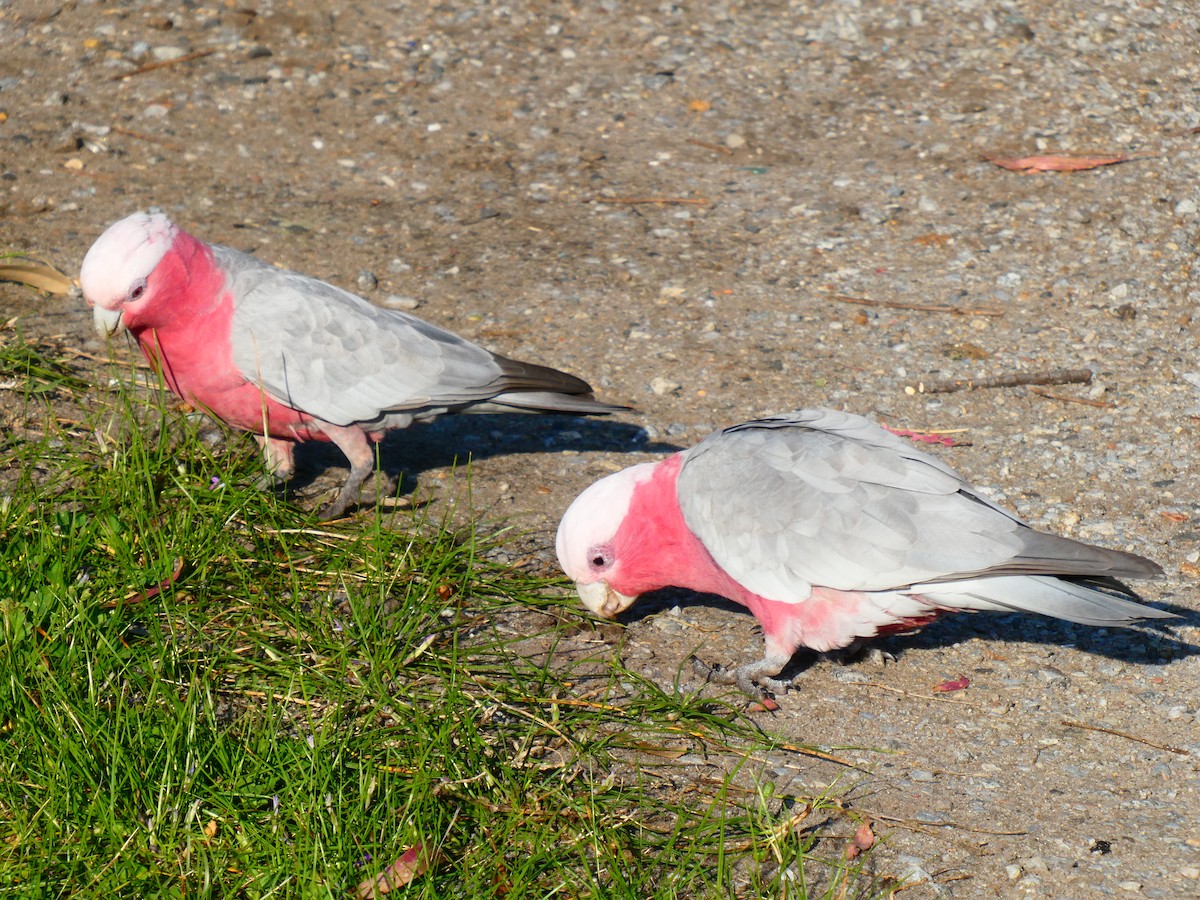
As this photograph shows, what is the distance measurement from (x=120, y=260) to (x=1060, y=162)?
15.9ft

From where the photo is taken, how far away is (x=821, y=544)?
331 centimetres

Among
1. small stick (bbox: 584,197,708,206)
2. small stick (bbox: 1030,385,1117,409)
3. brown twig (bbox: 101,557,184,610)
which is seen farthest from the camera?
small stick (bbox: 584,197,708,206)

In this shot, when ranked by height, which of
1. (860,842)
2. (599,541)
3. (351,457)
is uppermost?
(599,541)

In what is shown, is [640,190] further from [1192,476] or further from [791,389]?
[1192,476]

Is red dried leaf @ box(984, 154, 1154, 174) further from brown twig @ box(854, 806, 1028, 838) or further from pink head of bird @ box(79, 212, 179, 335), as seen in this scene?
pink head of bird @ box(79, 212, 179, 335)

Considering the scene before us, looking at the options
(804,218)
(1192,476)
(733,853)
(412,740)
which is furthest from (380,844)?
(804,218)

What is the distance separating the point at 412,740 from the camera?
2.93m

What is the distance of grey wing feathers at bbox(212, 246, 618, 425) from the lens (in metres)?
3.98

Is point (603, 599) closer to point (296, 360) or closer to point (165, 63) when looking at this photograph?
point (296, 360)

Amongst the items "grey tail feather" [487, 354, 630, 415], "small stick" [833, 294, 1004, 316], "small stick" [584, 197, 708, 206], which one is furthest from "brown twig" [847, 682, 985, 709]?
"small stick" [584, 197, 708, 206]

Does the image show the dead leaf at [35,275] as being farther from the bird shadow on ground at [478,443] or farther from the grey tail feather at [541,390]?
the grey tail feather at [541,390]

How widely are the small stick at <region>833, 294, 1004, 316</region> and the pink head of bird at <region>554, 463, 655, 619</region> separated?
2.20m

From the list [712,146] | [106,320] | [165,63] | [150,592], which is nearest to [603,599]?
[150,592]

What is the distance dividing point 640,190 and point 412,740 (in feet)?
13.1
